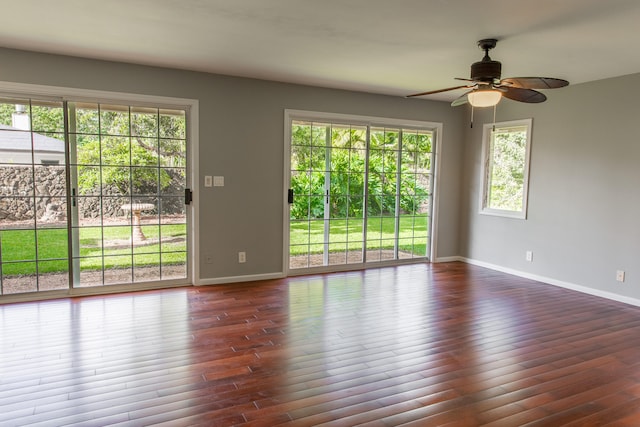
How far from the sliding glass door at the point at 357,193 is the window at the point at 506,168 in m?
0.82

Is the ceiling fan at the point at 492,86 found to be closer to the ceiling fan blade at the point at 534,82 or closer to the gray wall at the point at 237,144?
the ceiling fan blade at the point at 534,82

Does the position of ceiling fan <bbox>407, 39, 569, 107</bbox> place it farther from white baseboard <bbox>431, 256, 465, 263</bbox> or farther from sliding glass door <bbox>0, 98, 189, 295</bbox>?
white baseboard <bbox>431, 256, 465, 263</bbox>

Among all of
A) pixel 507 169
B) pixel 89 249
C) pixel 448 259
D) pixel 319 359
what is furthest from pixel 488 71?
pixel 89 249

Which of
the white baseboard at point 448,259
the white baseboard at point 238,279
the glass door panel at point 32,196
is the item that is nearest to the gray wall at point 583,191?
the white baseboard at point 448,259

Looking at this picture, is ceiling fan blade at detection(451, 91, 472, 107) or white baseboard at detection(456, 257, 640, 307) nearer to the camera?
ceiling fan blade at detection(451, 91, 472, 107)

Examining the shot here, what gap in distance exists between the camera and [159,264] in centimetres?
479

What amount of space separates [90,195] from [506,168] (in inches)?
210

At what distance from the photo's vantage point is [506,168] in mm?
5922

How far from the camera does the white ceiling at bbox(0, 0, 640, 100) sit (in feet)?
9.15

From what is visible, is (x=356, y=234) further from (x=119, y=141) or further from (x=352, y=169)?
(x=119, y=141)

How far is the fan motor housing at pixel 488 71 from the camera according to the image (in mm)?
3199

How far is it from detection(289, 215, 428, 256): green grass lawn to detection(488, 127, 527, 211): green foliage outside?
1.12m

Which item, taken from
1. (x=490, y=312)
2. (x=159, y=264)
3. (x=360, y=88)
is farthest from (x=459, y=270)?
(x=159, y=264)

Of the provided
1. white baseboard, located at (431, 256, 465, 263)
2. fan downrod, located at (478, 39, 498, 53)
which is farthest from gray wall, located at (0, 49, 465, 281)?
white baseboard, located at (431, 256, 465, 263)
